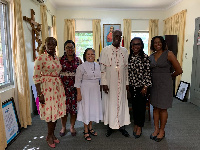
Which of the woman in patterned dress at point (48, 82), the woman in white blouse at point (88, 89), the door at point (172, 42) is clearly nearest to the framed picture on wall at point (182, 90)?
the door at point (172, 42)

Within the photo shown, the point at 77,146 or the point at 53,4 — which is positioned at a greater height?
the point at 53,4

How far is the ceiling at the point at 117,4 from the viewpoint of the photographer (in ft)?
16.9

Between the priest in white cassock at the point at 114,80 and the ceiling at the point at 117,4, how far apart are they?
3582 mm

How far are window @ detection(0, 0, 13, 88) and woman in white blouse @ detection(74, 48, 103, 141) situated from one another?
1.26m

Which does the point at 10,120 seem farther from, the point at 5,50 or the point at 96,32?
the point at 96,32

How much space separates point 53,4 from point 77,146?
493 cm

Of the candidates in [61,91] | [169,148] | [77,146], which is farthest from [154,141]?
[61,91]

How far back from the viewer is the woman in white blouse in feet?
6.95

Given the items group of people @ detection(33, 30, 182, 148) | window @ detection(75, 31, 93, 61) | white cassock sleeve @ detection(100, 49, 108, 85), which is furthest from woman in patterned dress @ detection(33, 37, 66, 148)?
window @ detection(75, 31, 93, 61)

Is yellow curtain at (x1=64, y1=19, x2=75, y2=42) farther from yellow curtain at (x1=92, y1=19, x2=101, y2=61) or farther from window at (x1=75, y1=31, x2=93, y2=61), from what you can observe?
yellow curtain at (x1=92, y1=19, x2=101, y2=61)

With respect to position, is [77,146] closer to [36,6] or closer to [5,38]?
[5,38]

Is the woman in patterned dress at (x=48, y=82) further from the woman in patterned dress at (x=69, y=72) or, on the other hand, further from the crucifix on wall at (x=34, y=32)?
the crucifix on wall at (x=34, y=32)

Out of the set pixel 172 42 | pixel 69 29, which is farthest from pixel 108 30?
pixel 172 42

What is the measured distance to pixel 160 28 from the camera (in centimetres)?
624
